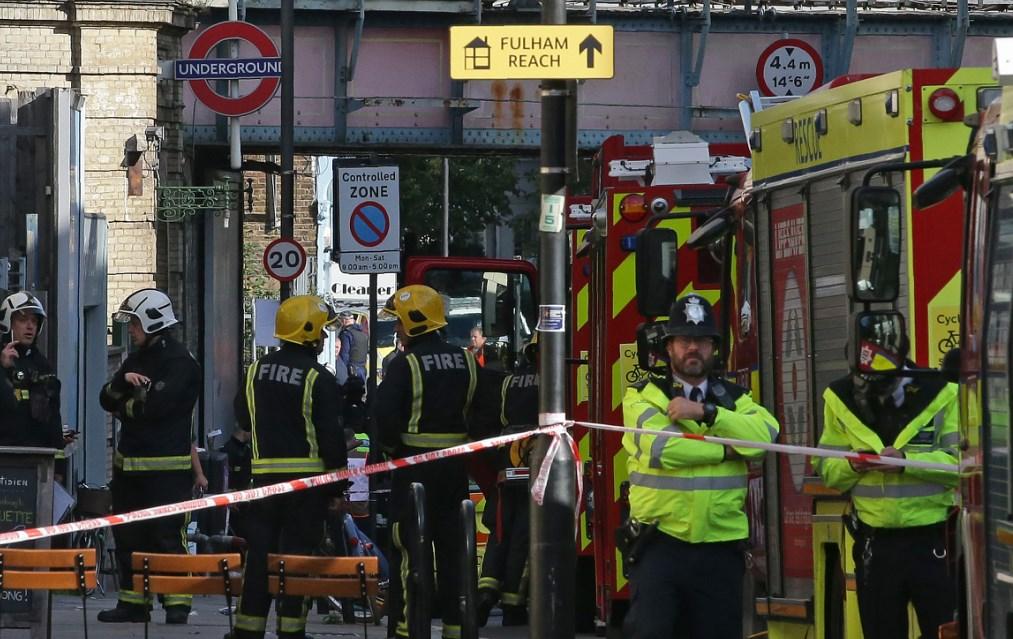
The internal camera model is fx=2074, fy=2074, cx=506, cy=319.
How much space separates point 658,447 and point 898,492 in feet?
3.09

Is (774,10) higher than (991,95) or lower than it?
higher

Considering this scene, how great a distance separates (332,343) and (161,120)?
24.5 meters

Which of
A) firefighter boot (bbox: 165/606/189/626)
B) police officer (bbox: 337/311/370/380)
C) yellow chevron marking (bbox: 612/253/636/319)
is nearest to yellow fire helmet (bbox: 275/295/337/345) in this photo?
firefighter boot (bbox: 165/606/189/626)

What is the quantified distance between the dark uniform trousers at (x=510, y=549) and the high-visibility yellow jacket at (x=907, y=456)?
5310mm

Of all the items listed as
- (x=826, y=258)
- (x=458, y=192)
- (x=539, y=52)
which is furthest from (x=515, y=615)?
(x=458, y=192)

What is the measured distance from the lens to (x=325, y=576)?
9.88 metres

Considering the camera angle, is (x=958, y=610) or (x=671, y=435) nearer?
(x=958, y=610)

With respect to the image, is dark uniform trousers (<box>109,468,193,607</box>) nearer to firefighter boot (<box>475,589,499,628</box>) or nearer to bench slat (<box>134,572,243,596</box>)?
firefighter boot (<box>475,589,499,628</box>)

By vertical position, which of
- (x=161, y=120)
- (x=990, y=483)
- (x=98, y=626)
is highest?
(x=161, y=120)

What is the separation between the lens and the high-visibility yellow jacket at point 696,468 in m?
8.12

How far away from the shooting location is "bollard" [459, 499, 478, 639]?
10.1 metres

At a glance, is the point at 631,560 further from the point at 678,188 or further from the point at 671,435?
the point at 678,188

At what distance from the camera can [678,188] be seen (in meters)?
12.6

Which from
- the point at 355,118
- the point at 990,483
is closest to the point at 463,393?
the point at 990,483
